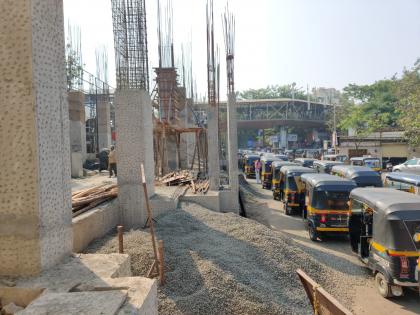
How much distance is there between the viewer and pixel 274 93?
82062 millimetres

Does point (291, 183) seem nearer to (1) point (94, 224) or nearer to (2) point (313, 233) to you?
(2) point (313, 233)

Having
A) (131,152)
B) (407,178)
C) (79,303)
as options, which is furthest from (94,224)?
(407,178)

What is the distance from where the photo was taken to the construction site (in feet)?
11.5

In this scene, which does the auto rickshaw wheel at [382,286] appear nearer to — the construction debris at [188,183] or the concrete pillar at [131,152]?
the concrete pillar at [131,152]

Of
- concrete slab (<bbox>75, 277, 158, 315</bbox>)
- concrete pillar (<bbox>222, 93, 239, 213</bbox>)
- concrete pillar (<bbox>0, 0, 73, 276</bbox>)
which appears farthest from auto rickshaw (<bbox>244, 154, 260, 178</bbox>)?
concrete slab (<bbox>75, 277, 158, 315</bbox>)

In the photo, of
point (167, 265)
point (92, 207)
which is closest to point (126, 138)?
point (92, 207)

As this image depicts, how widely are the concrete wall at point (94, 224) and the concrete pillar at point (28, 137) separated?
3.45m

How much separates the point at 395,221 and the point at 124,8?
8.10 meters

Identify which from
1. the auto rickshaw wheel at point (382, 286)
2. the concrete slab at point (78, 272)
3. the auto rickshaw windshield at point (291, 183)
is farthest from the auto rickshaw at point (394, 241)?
the auto rickshaw windshield at point (291, 183)

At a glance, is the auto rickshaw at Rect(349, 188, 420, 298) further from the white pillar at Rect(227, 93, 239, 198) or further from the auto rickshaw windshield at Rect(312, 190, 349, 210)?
the white pillar at Rect(227, 93, 239, 198)

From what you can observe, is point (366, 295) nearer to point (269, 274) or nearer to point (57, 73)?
point (269, 274)

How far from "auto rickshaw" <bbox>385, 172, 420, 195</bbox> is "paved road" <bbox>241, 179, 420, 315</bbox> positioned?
3.25m

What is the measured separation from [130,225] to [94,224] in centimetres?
166

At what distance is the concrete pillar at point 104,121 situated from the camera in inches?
963
